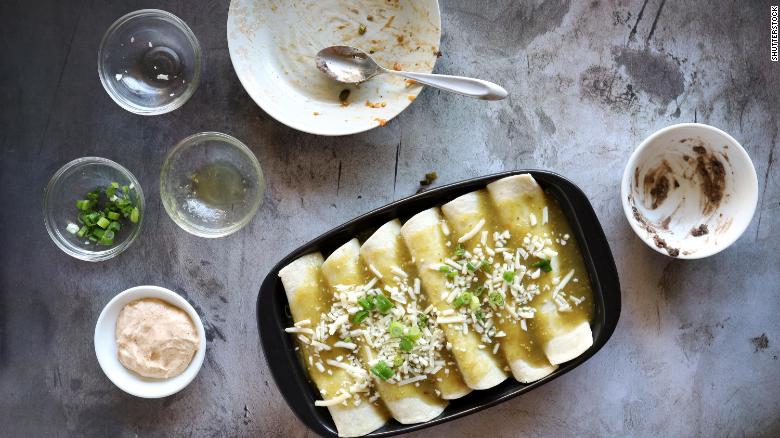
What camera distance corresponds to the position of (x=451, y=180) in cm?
271

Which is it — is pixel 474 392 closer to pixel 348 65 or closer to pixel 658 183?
pixel 658 183

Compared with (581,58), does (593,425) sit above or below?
below

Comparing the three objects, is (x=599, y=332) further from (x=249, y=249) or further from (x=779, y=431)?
(x=249, y=249)

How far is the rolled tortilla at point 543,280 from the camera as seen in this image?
2.37 m

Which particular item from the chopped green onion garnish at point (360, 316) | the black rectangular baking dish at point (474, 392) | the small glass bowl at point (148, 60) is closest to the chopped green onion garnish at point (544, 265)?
the black rectangular baking dish at point (474, 392)

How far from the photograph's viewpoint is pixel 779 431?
9.07ft

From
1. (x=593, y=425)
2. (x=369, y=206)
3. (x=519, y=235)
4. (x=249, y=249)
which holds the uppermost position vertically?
(x=519, y=235)

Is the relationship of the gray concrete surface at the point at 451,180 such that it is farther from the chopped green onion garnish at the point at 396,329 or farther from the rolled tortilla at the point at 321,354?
the chopped green onion garnish at the point at 396,329

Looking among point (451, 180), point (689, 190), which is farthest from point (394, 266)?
point (689, 190)

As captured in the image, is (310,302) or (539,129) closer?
(310,302)

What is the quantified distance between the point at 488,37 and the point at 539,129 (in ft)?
1.46

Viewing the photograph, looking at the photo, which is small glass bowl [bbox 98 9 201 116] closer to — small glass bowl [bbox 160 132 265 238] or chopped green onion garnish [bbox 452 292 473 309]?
small glass bowl [bbox 160 132 265 238]

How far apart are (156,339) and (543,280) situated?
1531 mm

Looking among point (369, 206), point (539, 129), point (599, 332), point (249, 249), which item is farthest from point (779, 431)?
point (249, 249)
